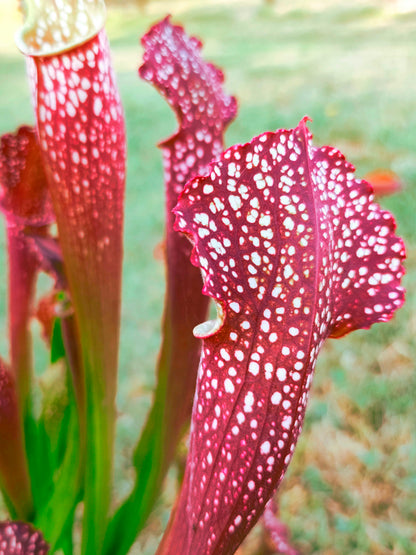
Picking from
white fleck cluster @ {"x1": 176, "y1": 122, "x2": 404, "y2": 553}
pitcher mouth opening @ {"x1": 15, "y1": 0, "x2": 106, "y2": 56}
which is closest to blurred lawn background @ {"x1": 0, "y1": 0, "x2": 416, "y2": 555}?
pitcher mouth opening @ {"x1": 15, "y1": 0, "x2": 106, "y2": 56}

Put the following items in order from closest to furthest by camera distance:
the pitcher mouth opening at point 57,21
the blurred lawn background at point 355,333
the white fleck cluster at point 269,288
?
the white fleck cluster at point 269,288, the pitcher mouth opening at point 57,21, the blurred lawn background at point 355,333

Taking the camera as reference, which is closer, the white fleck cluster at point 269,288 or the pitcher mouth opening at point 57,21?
the white fleck cluster at point 269,288

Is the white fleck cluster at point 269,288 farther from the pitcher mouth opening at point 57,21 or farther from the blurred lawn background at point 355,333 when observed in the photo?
the blurred lawn background at point 355,333

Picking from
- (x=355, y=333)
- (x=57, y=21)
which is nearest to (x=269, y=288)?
(x=57, y=21)

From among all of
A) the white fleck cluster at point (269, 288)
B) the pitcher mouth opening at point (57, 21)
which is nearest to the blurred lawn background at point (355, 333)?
the pitcher mouth opening at point (57, 21)

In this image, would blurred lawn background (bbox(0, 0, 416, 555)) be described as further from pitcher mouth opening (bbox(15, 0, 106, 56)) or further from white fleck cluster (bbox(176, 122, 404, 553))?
white fleck cluster (bbox(176, 122, 404, 553))

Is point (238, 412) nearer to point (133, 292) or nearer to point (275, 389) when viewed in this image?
point (275, 389)

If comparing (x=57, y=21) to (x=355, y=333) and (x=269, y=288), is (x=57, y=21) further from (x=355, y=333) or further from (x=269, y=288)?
(x=355, y=333)

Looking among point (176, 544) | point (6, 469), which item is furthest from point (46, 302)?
point (176, 544)
